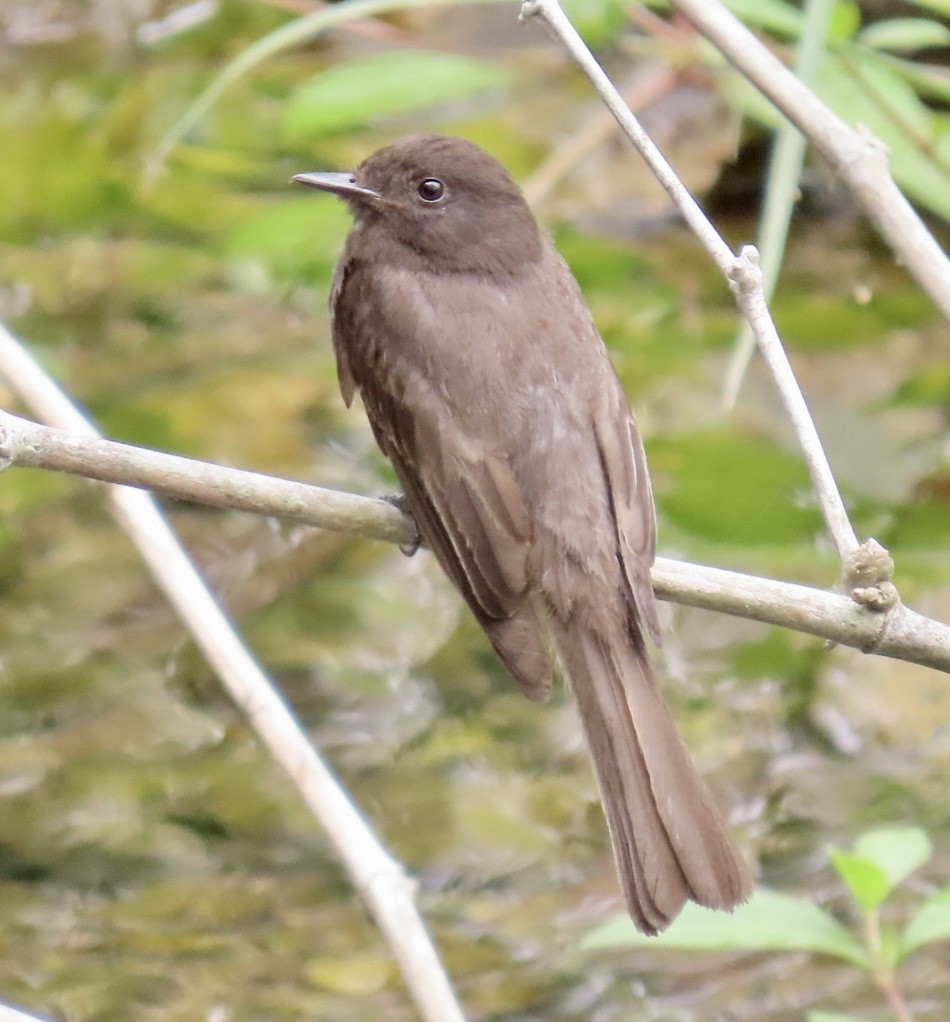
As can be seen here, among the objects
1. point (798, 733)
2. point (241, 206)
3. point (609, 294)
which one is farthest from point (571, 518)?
point (241, 206)

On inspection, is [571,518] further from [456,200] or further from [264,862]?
[264,862]

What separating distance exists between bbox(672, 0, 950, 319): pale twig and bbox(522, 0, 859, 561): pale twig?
495 mm

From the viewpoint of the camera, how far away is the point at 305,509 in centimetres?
315

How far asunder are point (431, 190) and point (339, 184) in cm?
21

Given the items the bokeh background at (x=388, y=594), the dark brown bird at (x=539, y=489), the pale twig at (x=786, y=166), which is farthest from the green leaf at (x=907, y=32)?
the dark brown bird at (x=539, y=489)

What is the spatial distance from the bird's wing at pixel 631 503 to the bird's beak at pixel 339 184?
2.49 ft

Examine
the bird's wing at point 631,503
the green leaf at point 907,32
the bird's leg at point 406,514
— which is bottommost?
the bird's leg at point 406,514

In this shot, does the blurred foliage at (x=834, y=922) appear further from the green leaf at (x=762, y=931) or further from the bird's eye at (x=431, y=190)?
the bird's eye at (x=431, y=190)

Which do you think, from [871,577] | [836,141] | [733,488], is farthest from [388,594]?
[871,577]

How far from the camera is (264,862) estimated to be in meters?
4.82

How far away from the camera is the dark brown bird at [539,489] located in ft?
11.2

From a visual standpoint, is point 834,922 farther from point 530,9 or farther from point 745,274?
point 530,9

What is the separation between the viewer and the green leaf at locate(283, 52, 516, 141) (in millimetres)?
5348

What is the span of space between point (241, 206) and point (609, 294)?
4.78 feet
